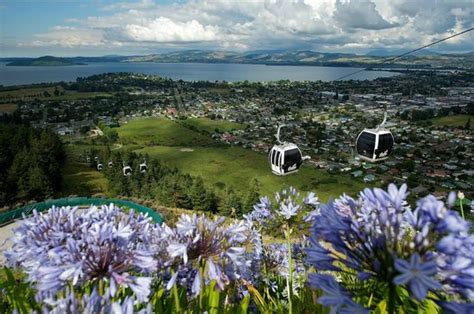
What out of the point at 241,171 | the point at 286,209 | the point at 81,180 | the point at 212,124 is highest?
the point at 286,209

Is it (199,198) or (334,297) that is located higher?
(334,297)

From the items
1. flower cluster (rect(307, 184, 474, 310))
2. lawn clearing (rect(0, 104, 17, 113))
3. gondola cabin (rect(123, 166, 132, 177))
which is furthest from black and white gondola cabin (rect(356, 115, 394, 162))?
lawn clearing (rect(0, 104, 17, 113))

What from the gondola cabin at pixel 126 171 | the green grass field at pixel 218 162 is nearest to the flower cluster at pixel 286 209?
the gondola cabin at pixel 126 171

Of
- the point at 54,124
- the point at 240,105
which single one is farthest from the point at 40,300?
the point at 240,105

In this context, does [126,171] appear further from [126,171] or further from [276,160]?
[276,160]

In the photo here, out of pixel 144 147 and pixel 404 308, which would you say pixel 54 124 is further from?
→ pixel 404 308

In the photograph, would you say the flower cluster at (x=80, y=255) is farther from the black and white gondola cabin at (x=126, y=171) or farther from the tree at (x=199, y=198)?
the black and white gondola cabin at (x=126, y=171)

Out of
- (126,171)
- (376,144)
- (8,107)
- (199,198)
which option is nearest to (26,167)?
(126,171)

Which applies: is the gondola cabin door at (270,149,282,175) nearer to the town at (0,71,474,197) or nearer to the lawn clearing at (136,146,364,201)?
the lawn clearing at (136,146,364,201)
